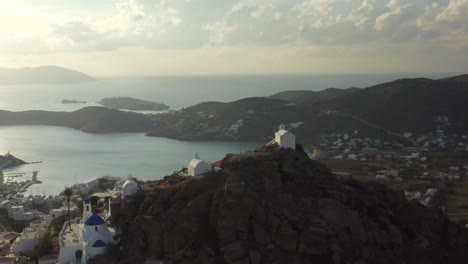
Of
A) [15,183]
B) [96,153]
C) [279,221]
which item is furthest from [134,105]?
[279,221]

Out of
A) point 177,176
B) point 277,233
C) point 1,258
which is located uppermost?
point 177,176

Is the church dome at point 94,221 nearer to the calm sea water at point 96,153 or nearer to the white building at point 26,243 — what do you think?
the white building at point 26,243

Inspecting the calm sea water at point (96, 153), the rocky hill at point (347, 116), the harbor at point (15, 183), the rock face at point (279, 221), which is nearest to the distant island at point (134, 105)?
the rocky hill at point (347, 116)

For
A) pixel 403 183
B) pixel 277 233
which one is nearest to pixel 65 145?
pixel 403 183

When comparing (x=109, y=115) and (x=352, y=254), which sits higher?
(x=109, y=115)

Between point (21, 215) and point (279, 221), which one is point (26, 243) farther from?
point (21, 215)

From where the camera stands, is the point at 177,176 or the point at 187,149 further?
the point at 187,149

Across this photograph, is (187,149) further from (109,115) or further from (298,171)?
(298,171)
